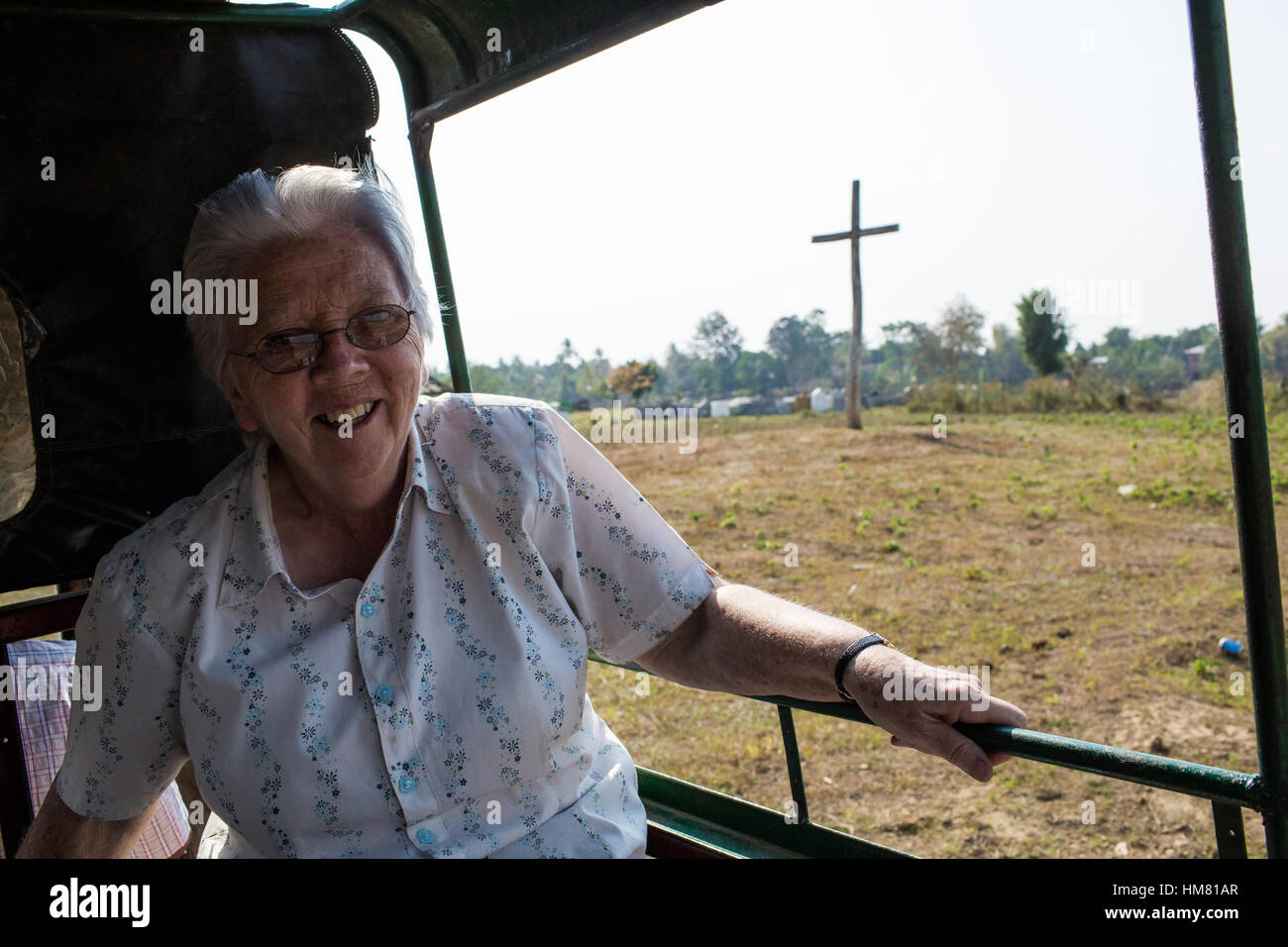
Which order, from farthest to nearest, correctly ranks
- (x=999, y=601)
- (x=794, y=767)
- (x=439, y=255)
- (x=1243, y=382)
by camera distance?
(x=999, y=601)
(x=439, y=255)
(x=794, y=767)
(x=1243, y=382)

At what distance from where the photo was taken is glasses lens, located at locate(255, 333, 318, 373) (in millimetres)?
1680

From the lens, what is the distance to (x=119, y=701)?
5.22 ft

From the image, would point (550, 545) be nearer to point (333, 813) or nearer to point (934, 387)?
point (333, 813)

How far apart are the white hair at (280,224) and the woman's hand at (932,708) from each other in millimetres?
1022

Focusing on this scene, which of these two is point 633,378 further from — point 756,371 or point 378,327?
point 378,327

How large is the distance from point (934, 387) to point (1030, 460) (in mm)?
7534

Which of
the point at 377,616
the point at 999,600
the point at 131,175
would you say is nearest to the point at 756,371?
the point at 999,600

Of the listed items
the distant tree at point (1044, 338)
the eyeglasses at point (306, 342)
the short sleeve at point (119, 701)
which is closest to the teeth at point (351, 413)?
the eyeglasses at point (306, 342)

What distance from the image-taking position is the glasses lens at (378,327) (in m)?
1.70

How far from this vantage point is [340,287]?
1714 millimetres

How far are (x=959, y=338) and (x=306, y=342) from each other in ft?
83.6

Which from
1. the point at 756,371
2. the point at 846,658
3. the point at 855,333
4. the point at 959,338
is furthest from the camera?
the point at 756,371

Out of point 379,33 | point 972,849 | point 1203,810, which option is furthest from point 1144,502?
point 379,33
